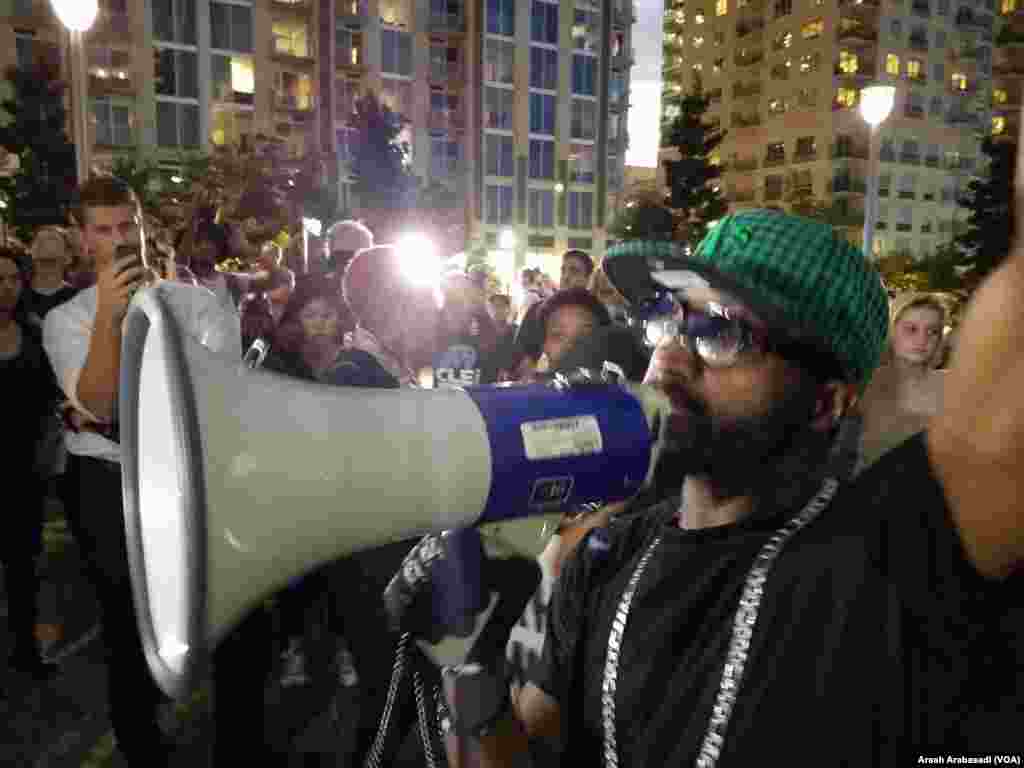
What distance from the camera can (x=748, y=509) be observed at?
1.20 m

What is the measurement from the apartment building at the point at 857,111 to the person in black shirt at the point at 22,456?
61.8 metres

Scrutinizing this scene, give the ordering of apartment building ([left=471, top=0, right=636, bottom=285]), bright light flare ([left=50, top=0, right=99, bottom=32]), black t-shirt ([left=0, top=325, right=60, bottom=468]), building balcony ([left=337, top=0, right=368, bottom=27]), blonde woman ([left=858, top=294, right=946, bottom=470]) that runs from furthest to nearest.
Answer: apartment building ([left=471, top=0, right=636, bottom=285]) → building balcony ([left=337, top=0, right=368, bottom=27]) → bright light flare ([left=50, top=0, right=99, bottom=32]) → black t-shirt ([left=0, top=325, right=60, bottom=468]) → blonde woman ([left=858, top=294, right=946, bottom=470])

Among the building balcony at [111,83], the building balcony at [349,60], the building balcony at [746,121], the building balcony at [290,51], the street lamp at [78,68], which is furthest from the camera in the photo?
the building balcony at [746,121]

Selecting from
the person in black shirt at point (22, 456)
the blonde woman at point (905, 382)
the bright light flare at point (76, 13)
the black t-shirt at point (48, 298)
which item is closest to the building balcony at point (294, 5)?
the bright light flare at point (76, 13)

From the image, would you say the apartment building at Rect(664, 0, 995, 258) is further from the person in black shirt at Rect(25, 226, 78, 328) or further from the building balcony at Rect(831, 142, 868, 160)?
the person in black shirt at Rect(25, 226, 78, 328)

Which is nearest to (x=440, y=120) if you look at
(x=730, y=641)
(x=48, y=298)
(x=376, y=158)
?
(x=376, y=158)

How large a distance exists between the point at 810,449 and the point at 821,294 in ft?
0.82

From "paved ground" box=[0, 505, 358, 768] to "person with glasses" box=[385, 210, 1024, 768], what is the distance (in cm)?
208

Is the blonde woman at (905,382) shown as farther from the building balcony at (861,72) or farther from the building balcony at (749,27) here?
the building balcony at (749,27)

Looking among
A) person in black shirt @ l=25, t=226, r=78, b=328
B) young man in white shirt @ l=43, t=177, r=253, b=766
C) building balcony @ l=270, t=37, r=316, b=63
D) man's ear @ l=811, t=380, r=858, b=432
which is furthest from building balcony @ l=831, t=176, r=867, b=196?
man's ear @ l=811, t=380, r=858, b=432

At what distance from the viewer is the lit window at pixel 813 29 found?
2525 inches

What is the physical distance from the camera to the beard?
119 cm

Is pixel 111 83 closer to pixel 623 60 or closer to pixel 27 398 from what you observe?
pixel 623 60

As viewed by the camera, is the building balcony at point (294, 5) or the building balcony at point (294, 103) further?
the building balcony at point (294, 5)
